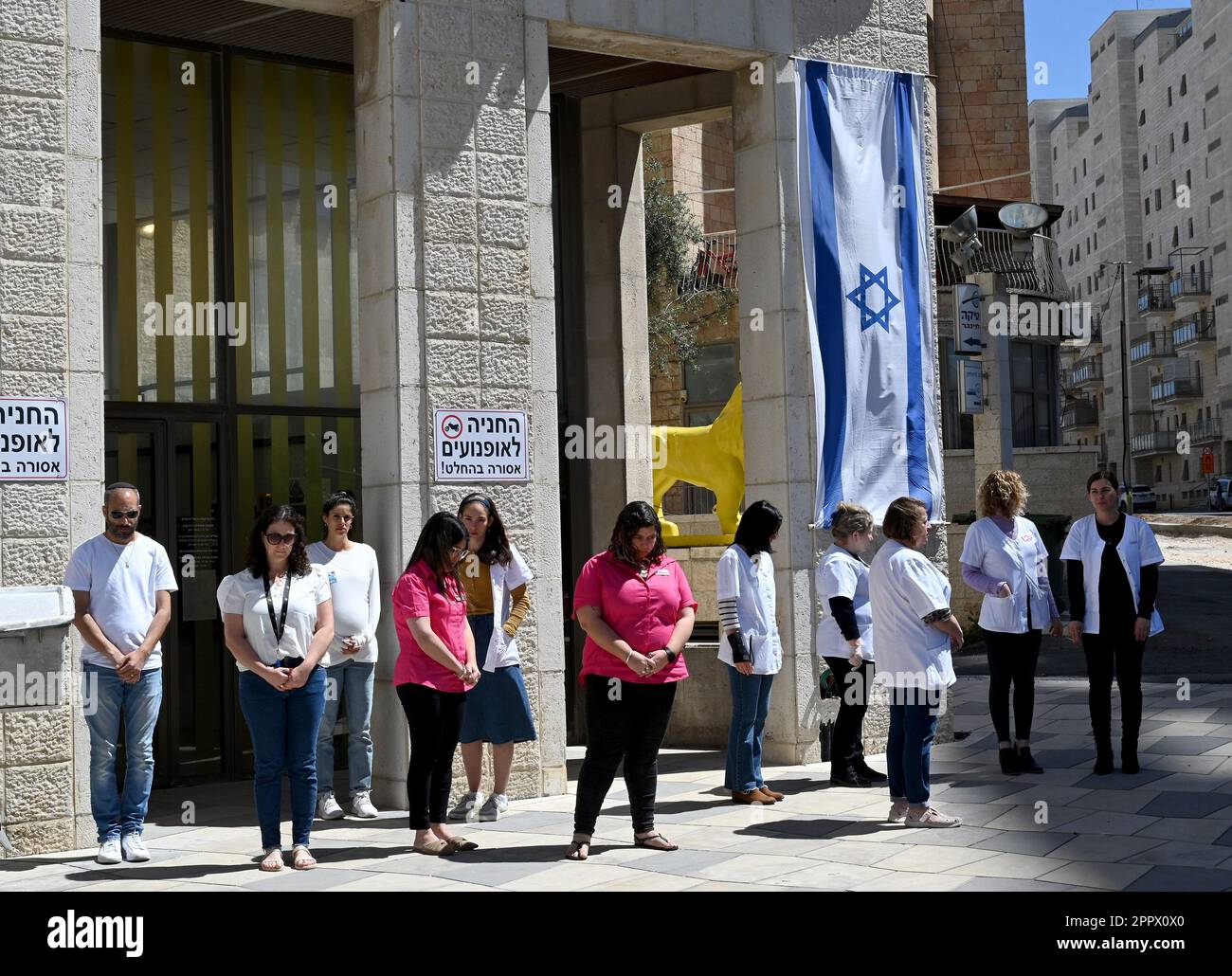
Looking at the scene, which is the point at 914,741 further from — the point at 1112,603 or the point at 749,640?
the point at 1112,603

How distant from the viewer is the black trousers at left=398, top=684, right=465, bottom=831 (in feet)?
26.7

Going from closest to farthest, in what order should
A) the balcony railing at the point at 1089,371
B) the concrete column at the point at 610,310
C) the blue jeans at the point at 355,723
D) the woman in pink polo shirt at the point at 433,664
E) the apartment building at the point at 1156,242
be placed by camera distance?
the woman in pink polo shirt at the point at 433,664 < the blue jeans at the point at 355,723 < the concrete column at the point at 610,310 < the apartment building at the point at 1156,242 < the balcony railing at the point at 1089,371

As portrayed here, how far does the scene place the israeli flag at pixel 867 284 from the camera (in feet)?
38.3

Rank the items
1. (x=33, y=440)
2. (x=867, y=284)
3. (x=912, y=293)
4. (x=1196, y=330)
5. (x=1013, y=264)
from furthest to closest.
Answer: (x=1196, y=330), (x=1013, y=264), (x=912, y=293), (x=867, y=284), (x=33, y=440)

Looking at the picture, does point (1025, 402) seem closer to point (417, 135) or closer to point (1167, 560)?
point (1167, 560)

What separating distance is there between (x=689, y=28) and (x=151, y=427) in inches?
191

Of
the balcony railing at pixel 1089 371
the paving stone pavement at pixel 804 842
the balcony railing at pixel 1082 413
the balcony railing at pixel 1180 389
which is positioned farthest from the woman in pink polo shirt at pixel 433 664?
the balcony railing at pixel 1089 371

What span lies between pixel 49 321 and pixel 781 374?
17.1ft

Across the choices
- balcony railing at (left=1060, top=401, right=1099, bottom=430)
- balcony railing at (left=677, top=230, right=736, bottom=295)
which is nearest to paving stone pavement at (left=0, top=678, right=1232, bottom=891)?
balcony railing at (left=677, top=230, right=736, bottom=295)

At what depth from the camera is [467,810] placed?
9492mm

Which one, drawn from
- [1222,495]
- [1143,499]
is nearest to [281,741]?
[1222,495]

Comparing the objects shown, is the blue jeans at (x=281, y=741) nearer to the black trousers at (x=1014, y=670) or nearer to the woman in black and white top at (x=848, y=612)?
the woman in black and white top at (x=848, y=612)

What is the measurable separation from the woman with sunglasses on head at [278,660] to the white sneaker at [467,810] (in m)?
1.65
